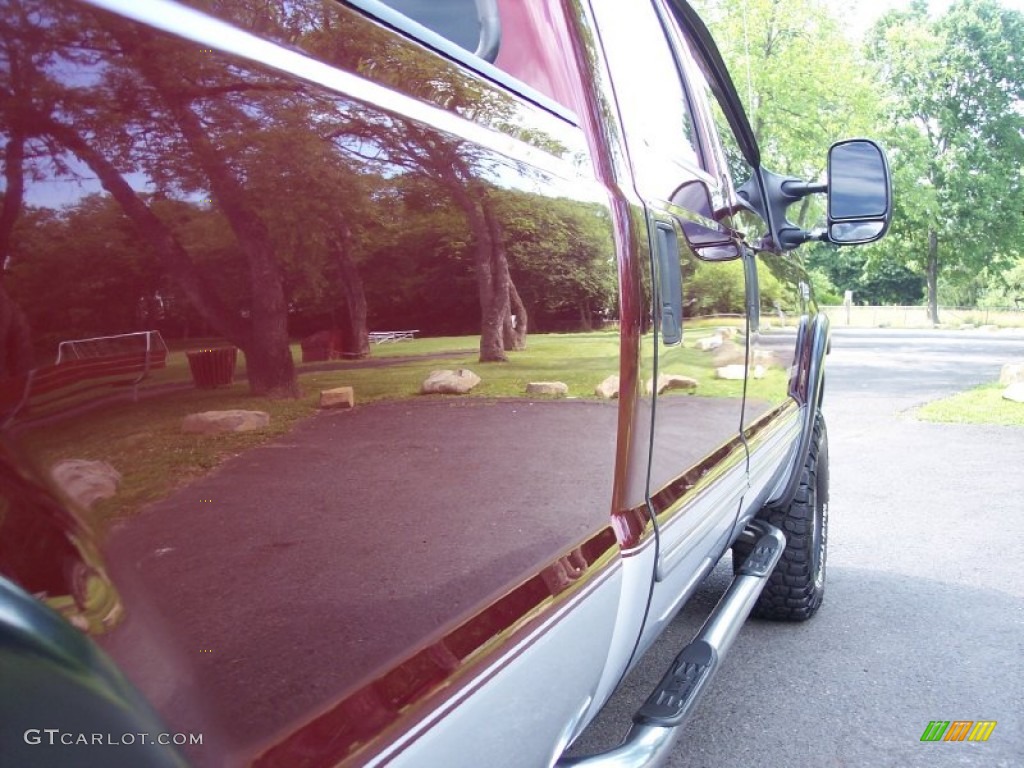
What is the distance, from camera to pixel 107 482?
672 millimetres

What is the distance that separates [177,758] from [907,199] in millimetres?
24345

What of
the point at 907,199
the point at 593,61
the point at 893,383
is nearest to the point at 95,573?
the point at 593,61

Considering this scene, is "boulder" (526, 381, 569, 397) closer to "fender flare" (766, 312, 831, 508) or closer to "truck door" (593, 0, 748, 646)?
"truck door" (593, 0, 748, 646)

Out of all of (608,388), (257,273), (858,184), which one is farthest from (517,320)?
(858,184)

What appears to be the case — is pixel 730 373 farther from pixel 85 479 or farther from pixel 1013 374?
pixel 1013 374

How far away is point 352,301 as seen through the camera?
0.94 metres

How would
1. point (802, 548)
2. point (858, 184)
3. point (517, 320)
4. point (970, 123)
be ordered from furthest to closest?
point (970, 123), point (802, 548), point (858, 184), point (517, 320)

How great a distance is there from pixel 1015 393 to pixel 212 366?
13.1 m

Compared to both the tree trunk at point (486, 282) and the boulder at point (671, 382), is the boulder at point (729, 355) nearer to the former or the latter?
the boulder at point (671, 382)

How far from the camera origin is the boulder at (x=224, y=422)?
77 cm

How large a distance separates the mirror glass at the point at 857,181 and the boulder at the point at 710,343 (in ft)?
4.51

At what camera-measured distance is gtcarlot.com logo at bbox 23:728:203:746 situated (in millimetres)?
575

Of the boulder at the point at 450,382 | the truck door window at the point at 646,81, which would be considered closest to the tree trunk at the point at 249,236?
the boulder at the point at 450,382

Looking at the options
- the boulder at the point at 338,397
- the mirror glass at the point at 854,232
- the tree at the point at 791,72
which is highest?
the tree at the point at 791,72
